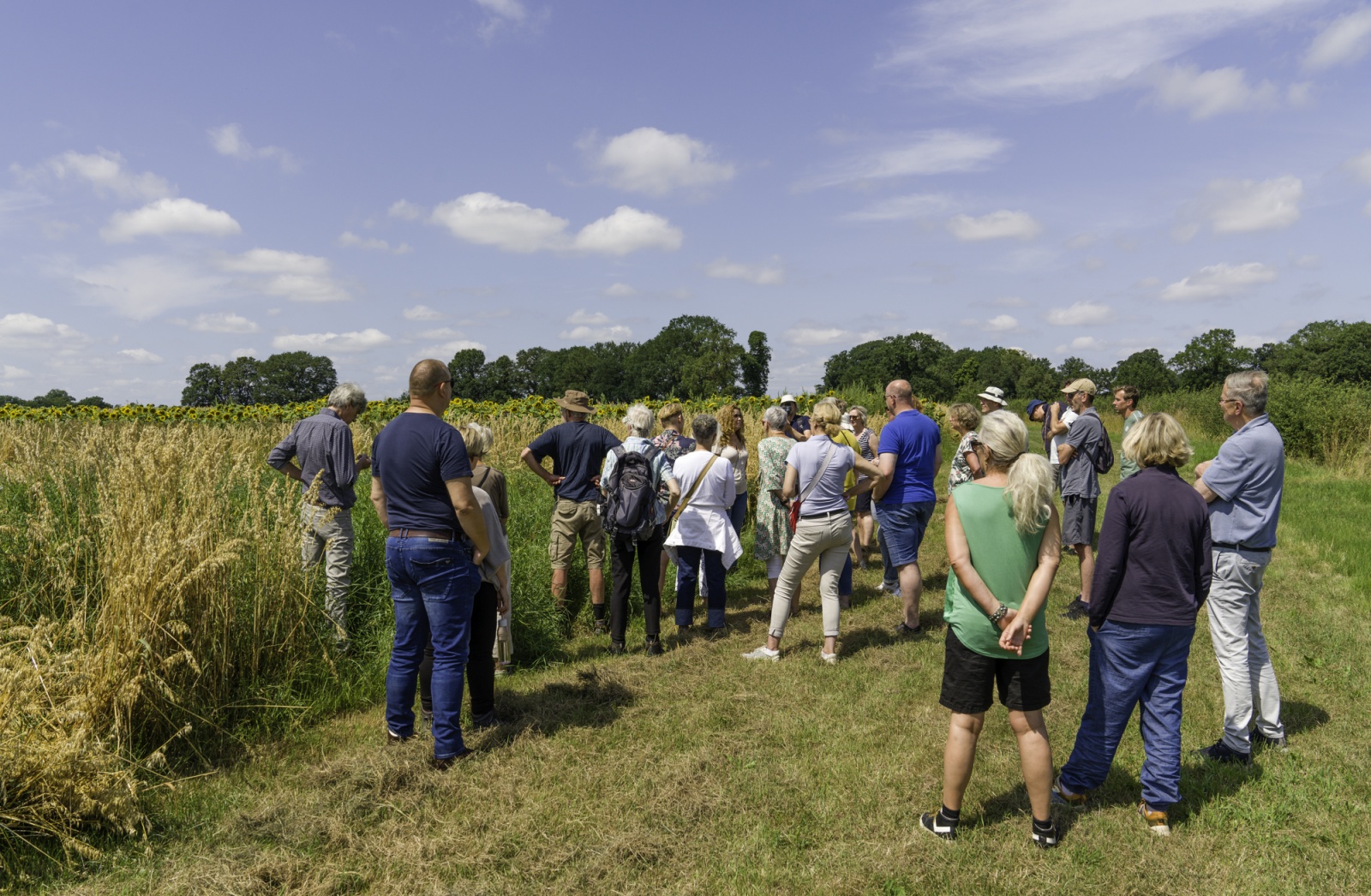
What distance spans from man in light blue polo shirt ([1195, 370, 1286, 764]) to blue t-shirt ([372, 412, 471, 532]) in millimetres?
4114

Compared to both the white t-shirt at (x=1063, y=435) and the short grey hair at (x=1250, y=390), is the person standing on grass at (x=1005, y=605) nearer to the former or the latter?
the short grey hair at (x=1250, y=390)

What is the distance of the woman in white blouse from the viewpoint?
18.5 ft

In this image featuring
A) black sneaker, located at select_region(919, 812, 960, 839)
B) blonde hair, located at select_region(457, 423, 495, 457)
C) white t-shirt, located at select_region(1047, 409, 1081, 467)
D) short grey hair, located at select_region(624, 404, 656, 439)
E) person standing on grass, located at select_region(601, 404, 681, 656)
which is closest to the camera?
black sneaker, located at select_region(919, 812, 960, 839)

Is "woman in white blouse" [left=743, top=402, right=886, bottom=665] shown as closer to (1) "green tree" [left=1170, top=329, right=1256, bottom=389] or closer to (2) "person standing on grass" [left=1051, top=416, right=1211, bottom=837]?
(2) "person standing on grass" [left=1051, top=416, right=1211, bottom=837]

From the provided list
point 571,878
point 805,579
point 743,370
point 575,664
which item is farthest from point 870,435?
point 743,370

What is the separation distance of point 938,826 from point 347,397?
16.4ft

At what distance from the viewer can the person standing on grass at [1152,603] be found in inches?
133

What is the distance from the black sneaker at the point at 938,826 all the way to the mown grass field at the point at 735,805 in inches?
2.4

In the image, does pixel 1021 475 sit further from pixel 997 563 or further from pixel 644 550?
pixel 644 550

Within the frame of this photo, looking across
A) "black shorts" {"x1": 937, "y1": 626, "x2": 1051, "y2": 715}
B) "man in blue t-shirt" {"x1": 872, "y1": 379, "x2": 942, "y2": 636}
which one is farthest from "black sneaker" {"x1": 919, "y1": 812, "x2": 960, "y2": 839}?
"man in blue t-shirt" {"x1": 872, "y1": 379, "x2": 942, "y2": 636}

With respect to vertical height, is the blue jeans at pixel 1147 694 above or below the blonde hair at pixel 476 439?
below

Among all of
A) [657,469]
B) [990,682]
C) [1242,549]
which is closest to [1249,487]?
[1242,549]

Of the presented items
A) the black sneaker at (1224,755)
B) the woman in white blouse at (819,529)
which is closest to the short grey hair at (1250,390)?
the black sneaker at (1224,755)

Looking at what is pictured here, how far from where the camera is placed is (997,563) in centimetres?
321
